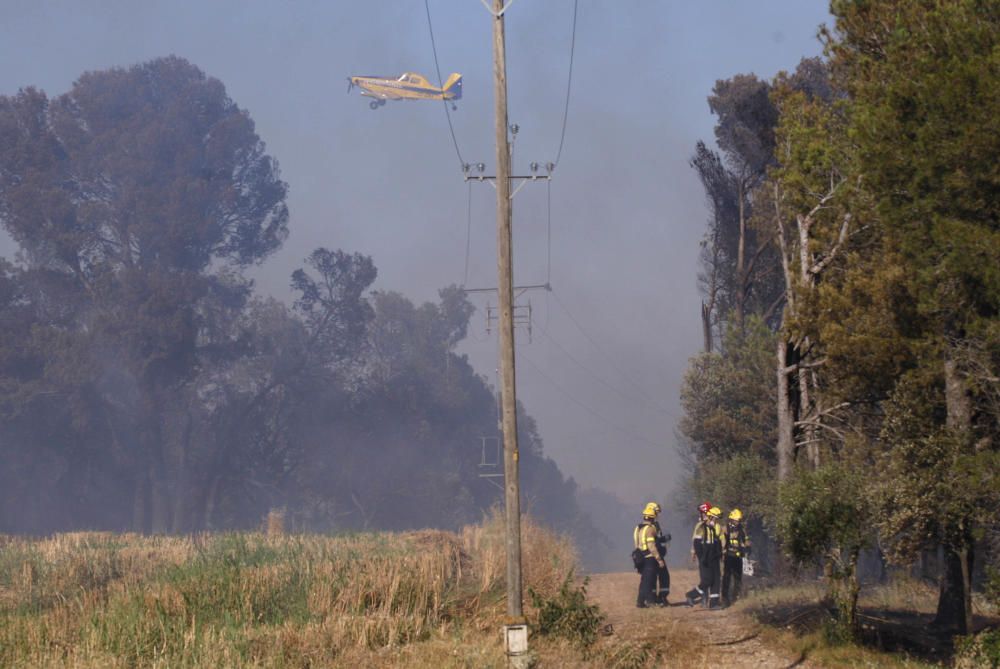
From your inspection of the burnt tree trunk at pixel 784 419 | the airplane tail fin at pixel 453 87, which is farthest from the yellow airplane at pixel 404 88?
the burnt tree trunk at pixel 784 419

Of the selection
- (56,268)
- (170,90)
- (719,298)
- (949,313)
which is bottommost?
(949,313)

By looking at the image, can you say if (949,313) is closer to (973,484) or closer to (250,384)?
(973,484)

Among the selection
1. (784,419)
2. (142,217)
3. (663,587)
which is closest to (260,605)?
(663,587)

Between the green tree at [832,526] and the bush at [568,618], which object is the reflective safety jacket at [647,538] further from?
the green tree at [832,526]

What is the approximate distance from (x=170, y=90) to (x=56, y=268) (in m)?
13.8

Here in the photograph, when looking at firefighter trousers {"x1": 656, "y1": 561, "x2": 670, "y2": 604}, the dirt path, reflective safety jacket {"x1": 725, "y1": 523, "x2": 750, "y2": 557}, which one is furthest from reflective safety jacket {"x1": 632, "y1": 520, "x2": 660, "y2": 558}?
reflective safety jacket {"x1": 725, "y1": 523, "x2": 750, "y2": 557}

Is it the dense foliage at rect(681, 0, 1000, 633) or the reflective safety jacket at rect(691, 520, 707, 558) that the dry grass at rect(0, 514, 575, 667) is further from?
the dense foliage at rect(681, 0, 1000, 633)

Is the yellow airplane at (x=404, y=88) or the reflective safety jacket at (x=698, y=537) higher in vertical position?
the yellow airplane at (x=404, y=88)

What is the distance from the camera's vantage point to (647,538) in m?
20.8

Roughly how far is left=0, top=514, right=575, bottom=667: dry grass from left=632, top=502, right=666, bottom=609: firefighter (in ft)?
5.16

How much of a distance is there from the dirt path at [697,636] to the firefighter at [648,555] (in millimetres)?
347

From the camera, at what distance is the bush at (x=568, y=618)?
16.3 meters

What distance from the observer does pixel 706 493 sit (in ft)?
119

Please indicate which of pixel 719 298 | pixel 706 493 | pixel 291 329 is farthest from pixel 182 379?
pixel 706 493
